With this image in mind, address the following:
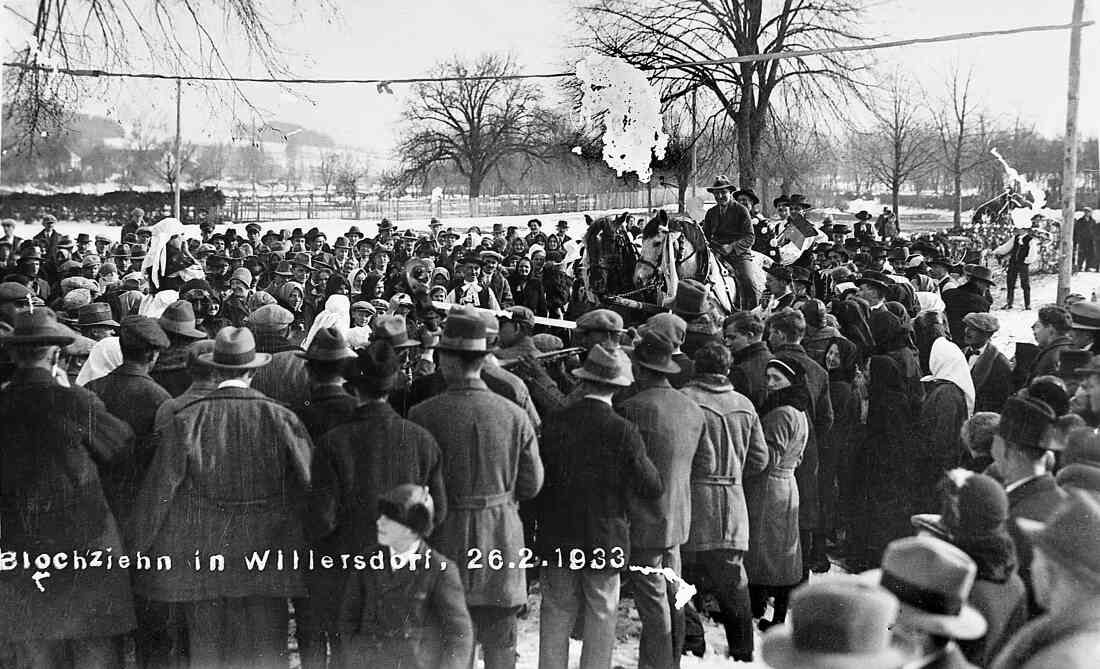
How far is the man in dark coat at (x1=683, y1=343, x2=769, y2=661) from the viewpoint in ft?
15.9

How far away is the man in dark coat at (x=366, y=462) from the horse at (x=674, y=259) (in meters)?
5.38

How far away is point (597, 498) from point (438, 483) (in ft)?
2.51

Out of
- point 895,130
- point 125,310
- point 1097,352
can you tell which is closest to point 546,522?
point 1097,352

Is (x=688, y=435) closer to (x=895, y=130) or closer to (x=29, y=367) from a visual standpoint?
(x=29, y=367)

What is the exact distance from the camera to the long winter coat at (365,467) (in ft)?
13.0

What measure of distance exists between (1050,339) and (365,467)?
14.4 ft

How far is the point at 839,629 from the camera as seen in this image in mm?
2189

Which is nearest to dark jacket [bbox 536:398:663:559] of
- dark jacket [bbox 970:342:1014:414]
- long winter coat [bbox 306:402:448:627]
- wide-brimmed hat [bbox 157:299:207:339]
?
long winter coat [bbox 306:402:448:627]

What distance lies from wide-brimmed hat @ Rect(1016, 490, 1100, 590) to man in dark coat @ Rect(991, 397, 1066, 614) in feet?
2.76

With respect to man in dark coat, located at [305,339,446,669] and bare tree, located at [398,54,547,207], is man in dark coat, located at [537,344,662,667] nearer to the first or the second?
man in dark coat, located at [305,339,446,669]

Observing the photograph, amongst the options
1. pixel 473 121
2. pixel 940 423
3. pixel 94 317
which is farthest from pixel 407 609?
pixel 473 121

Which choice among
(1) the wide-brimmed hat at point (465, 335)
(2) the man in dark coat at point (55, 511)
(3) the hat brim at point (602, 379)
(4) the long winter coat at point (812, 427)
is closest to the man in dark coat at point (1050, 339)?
(4) the long winter coat at point (812, 427)

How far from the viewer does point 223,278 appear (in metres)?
10.2

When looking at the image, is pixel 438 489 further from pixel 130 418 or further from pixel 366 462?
pixel 130 418
